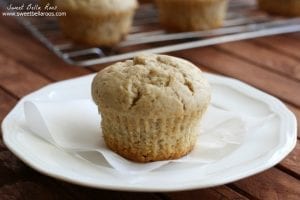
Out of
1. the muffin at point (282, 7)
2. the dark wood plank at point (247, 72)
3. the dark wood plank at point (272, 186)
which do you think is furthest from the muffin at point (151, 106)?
the muffin at point (282, 7)

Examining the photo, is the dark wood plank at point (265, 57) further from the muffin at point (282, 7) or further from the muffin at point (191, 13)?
the muffin at point (282, 7)

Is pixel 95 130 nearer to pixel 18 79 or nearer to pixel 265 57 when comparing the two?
pixel 18 79

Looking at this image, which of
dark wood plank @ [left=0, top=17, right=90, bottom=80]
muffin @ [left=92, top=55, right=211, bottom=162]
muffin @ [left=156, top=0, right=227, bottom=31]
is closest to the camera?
muffin @ [left=92, top=55, right=211, bottom=162]

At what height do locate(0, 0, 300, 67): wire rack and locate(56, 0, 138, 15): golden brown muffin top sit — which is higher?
locate(56, 0, 138, 15): golden brown muffin top

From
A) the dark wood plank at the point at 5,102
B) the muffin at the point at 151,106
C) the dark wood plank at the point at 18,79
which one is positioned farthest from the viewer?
the dark wood plank at the point at 18,79

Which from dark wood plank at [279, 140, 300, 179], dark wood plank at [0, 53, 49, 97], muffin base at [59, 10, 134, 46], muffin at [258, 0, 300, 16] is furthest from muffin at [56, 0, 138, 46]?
dark wood plank at [279, 140, 300, 179]

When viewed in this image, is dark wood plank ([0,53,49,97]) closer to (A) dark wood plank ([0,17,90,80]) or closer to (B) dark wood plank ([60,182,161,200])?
(A) dark wood plank ([0,17,90,80])

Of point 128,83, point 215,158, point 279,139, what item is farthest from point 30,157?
point 279,139
